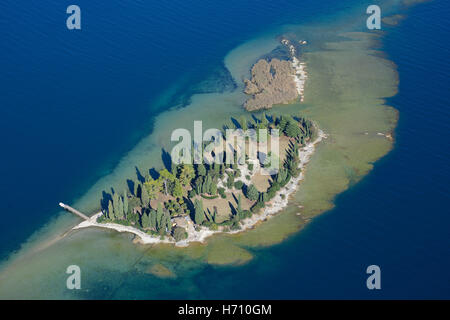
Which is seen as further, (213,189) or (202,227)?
(213,189)

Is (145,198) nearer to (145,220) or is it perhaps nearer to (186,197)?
(145,220)

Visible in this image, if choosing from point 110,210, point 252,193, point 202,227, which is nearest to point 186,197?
point 202,227

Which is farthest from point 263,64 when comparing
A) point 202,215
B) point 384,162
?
point 202,215

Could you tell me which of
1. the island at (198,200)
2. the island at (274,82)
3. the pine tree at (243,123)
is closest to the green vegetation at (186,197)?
the island at (198,200)

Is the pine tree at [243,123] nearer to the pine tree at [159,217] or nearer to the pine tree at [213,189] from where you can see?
the pine tree at [213,189]

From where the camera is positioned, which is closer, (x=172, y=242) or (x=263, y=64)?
(x=172, y=242)

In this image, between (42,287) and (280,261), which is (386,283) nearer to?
(280,261)

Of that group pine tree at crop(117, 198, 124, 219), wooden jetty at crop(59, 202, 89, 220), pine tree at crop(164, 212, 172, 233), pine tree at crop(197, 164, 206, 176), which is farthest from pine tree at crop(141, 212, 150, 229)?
pine tree at crop(197, 164, 206, 176)
